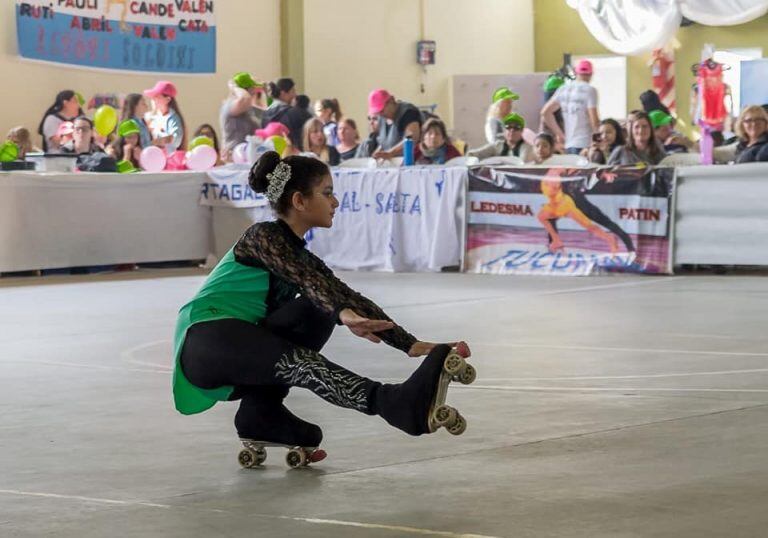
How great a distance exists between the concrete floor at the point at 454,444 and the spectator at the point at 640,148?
3.88 metres

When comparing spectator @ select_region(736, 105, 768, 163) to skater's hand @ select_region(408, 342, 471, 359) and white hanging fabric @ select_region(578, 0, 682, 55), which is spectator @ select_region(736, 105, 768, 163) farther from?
skater's hand @ select_region(408, 342, 471, 359)

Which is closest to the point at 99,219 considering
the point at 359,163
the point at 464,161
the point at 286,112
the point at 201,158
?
the point at 201,158

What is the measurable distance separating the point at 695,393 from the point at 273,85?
10988 millimetres

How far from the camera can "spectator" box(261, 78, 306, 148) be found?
16484 millimetres

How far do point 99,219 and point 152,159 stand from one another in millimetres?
1123

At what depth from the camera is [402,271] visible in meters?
14.0

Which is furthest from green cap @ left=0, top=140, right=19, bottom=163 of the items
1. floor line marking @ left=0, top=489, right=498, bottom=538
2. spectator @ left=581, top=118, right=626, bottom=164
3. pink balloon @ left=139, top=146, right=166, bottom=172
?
floor line marking @ left=0, top=489, right=498, bottom=538

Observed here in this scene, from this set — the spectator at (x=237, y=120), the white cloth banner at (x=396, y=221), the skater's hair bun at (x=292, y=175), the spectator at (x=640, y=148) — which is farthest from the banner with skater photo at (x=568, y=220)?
the skater's hair bun at (x=292, y=175)

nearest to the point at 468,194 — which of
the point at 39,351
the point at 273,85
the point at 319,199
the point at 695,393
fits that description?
the point at 273,85

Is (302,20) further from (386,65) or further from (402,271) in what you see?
(402,271)

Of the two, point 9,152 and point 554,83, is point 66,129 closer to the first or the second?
point 9,152

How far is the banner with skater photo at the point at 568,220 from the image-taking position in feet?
41.9

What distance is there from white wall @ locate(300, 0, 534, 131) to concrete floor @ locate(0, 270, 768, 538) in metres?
13.0

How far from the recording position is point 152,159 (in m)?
15.3
